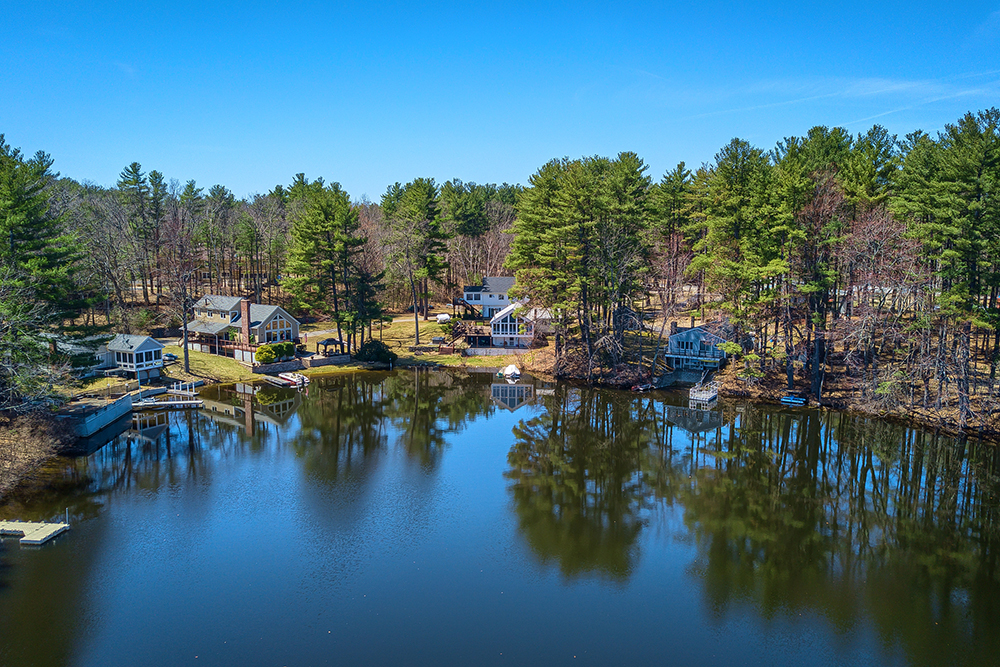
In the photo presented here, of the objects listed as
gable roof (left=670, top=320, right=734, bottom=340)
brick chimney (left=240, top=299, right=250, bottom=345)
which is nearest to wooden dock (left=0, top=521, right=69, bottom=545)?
brick chimney (left=240, top=299, right=250, bottom=345)

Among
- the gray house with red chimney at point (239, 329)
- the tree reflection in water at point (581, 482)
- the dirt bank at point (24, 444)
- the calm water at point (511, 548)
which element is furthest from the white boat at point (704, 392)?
the dirt bank at point (24, 444)

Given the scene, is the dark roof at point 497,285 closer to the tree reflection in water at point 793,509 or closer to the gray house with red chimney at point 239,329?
the gray house with red chimney at point 239,329

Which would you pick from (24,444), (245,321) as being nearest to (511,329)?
(245,321)

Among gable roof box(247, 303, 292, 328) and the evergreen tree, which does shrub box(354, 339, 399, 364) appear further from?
the evergreen tree

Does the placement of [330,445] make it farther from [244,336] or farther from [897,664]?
[897,664]

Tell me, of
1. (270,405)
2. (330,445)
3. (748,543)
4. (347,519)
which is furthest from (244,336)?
(748,543)
